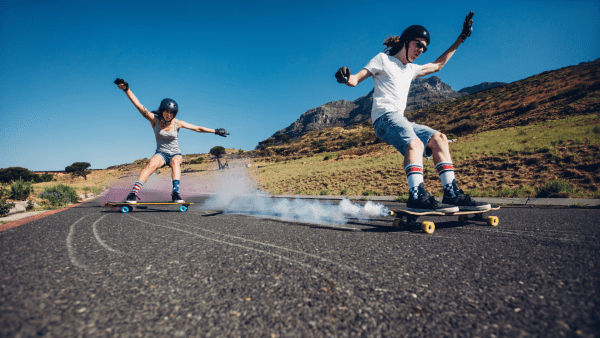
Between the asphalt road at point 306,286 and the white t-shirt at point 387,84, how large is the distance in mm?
1953

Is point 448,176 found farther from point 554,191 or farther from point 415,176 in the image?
point 554,191

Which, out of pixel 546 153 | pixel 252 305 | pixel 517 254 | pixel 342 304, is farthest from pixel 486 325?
pixel 546 153

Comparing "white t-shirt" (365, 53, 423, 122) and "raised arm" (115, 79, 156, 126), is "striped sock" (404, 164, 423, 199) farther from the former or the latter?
"raised arm" (115, 79, 156, 126)

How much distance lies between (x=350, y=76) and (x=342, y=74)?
23 cm

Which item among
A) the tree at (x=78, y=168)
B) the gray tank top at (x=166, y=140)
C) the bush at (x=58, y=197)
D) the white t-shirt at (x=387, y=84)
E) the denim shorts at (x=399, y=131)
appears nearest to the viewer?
the denim shorts at (x=399, y=131)

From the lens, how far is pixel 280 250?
236 cm

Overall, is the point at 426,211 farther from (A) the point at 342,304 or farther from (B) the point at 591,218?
(B) the point at 591,218

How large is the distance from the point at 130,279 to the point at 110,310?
463 mm

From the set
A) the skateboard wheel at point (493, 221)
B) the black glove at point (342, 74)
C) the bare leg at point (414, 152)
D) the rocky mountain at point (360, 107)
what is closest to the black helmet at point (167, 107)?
the black glove at point (342, 74)

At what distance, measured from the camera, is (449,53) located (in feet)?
13.7

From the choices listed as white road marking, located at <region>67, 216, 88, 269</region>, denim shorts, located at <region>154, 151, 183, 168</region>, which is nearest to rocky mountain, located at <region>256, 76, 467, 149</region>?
denim shorts, located at <region>154, 151, 183, 168</region>

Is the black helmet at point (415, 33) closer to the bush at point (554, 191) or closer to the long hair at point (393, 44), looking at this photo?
the long hair at point (393, 44)

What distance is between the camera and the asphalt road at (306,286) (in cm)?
111

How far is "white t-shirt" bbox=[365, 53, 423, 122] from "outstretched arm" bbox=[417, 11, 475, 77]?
2.01 ft
